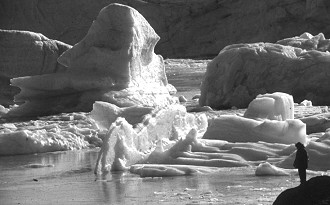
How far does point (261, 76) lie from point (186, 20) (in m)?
23.2

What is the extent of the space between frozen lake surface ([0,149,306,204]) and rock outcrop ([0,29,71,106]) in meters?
8.13

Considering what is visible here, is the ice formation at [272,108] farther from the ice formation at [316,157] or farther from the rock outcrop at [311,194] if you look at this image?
the rock outcrop at [311,194]

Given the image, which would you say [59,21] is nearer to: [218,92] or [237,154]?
[218,92]

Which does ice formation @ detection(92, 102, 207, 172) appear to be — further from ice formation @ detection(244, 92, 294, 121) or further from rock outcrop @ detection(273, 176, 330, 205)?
rock outcrop @ detection(273, 176, 330, 205)

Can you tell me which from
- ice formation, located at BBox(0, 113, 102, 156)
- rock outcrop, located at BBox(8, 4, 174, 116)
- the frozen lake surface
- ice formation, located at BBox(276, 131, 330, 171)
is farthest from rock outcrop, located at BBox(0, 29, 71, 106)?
ice formation, located at BBox(276, 131, 330, 171)

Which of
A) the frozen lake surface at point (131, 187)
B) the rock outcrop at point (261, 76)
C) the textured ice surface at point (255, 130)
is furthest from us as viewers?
the rock outcrop at point (261, 76)

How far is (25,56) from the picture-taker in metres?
18.8

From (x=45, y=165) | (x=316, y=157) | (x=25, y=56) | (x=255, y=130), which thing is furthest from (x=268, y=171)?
(x=25, y=56)

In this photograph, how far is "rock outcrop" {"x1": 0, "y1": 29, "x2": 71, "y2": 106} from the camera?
18641 mm

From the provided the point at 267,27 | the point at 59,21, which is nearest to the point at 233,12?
the point at 267,27

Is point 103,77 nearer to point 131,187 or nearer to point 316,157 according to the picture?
point 316,157

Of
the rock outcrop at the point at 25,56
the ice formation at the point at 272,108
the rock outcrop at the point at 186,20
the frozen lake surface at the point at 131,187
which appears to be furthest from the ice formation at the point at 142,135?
the rock outcrop at the point at 186,20

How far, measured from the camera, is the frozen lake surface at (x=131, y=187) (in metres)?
8.02

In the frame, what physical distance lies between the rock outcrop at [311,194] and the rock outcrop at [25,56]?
42.4 ft
